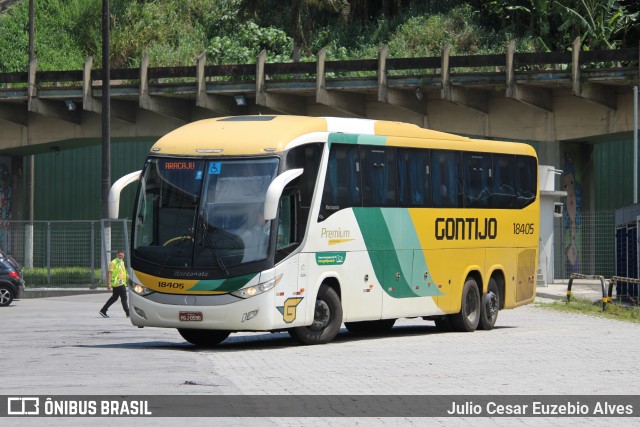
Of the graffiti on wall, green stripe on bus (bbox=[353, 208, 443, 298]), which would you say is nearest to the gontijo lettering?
green stripe on bus (bbox=[353, 208, 443, 298])

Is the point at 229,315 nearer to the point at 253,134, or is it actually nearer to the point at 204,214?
the point at 204,214

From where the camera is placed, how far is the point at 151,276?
2088 cm

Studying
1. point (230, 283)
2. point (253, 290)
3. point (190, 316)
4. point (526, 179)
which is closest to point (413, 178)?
point (526, 179)

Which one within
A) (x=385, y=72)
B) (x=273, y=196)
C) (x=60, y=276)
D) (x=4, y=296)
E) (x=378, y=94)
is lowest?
(x=4, y=296)

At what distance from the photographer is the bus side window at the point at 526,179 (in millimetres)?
27438

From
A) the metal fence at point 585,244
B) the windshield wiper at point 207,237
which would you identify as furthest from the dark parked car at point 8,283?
the windshield wiper at point 207,237

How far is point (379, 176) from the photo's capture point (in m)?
23.2

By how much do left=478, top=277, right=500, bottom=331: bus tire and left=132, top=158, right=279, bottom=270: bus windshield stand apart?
673 cm

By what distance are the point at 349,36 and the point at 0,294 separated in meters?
30.1

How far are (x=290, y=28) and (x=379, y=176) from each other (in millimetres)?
37115

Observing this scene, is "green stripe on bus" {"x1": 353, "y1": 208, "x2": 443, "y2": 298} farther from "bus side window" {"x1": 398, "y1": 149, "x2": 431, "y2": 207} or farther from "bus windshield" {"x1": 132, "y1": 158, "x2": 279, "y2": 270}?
"bus windshield" {"x1": 132, "y1": 158, "x2": 279, "y2": 270}

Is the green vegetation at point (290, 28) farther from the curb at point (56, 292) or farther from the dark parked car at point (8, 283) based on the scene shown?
the dark parked car at point (8, 283)

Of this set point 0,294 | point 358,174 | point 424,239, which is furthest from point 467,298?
point 0,294

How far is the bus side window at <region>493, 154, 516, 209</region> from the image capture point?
26.6m
